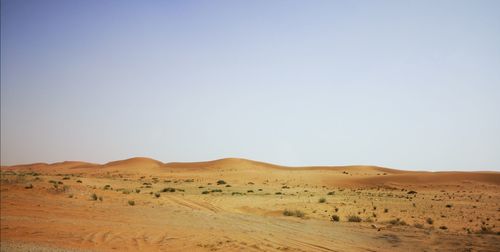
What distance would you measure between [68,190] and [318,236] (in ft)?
59.0

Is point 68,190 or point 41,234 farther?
point 68,190

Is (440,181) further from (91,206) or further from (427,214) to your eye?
(91,206)

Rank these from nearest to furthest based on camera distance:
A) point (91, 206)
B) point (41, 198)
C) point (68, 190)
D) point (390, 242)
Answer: point (390, 242)
point (91, 206)
point (41, 198)
point (68, 190)

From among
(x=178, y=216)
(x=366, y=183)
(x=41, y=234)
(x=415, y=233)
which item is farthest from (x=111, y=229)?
(x=366, y=183)

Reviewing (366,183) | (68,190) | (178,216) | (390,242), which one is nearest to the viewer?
(390,242)

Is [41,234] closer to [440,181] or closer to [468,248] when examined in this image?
[468,248]

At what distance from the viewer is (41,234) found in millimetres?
11312

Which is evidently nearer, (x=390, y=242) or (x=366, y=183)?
(x=390, y=242)

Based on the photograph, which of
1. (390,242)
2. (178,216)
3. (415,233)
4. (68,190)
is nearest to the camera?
(390,242)

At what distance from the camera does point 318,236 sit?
1236cm

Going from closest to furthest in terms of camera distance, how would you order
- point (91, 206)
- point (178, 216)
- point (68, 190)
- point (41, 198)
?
point (178, 216) → point (91, 206) → point (41, 198) → point (68, 190)

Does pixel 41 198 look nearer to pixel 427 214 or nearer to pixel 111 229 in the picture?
pixel 111 229

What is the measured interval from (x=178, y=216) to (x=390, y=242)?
360 inches

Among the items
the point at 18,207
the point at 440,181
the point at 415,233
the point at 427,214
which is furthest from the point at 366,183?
the point at 18,207
